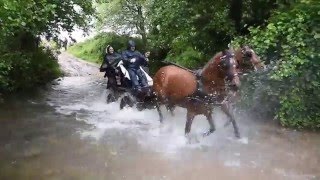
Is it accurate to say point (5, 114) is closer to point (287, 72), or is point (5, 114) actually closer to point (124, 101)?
point (124, 101)

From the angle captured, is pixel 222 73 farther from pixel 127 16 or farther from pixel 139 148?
pixel 127 16

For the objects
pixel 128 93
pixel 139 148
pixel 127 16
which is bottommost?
pixel 139 148

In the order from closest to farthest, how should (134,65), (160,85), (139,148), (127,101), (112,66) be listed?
(139,148), (160,85), (134,65), (127,101), (112,66)

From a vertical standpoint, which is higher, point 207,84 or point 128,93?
point 207,84

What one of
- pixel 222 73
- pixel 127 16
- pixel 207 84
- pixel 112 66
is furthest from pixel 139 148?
pixel 127 16

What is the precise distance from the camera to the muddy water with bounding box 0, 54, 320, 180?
8562 mm

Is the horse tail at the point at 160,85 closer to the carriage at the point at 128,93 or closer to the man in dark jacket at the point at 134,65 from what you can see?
the carriage at the point at 128,93

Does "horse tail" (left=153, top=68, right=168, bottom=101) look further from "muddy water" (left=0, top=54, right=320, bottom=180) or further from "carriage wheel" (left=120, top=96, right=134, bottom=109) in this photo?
"carriage wheel" (left=120, top=96, right=134, bottom=109)

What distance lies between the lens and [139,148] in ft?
33.7

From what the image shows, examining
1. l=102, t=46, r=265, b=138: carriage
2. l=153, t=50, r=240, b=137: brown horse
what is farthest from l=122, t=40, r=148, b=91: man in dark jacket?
l=153, t=50, r=240, b=137: brown horse

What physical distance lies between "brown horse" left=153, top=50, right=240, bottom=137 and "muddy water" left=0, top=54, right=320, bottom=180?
827 millimetres

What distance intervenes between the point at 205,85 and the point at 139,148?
6.85 feet

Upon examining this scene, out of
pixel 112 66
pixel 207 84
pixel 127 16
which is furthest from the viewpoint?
pixel 127 16

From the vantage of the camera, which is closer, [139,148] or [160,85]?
[139,148]
